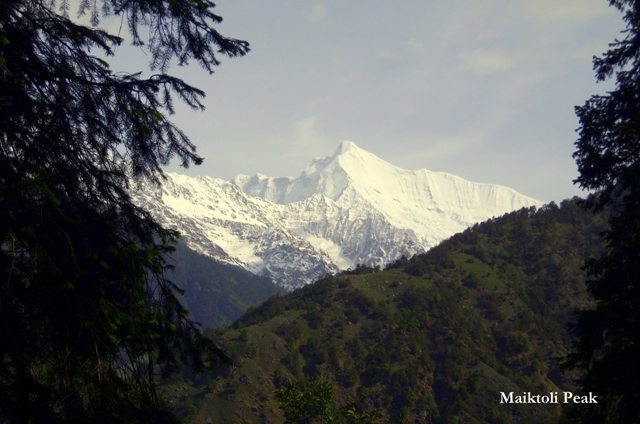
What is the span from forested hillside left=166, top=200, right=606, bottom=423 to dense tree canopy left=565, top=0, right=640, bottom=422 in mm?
109353

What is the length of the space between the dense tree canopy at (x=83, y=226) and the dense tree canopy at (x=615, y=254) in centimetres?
884

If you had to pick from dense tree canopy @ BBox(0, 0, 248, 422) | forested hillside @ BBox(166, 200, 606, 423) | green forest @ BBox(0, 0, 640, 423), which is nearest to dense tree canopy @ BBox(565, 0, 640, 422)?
green forest @ BBox(0, 0, 640, 423)

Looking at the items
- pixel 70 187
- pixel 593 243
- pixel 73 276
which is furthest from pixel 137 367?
pixel 593 243

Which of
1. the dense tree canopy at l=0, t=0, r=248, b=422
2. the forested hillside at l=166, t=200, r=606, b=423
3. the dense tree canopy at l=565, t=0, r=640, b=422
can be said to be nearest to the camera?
the dense tree canopy at l=0, t=0, r=248, b=422

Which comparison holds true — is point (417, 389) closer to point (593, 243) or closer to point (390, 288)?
point (390, 288)

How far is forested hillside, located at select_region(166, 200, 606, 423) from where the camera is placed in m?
134

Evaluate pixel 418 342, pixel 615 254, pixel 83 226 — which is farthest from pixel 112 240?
pixel 418 342

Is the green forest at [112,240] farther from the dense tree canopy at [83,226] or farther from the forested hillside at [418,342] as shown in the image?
the forested hillside at [418,342]

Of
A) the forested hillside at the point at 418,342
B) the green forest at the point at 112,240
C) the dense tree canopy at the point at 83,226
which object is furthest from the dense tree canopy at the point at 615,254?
the forested hillside at the point at 418,342

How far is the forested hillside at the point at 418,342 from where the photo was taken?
134 meters

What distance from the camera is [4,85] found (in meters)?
7.49

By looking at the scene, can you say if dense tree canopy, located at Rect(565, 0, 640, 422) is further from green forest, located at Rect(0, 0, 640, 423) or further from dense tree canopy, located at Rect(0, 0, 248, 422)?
dense tree canopy, located at Rect(0, 0, 248, 422)

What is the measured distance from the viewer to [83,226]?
774 centimetres

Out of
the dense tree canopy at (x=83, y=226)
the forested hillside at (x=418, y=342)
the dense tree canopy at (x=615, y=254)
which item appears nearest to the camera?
the dense tree canopy at (x=83, y=226)
